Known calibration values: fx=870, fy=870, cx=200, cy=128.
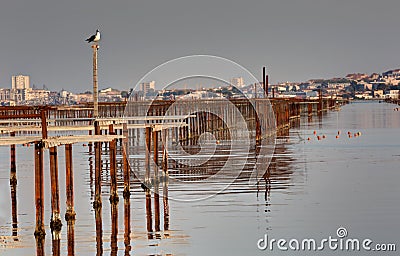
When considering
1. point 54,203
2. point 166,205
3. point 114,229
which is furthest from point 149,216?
point 54,203

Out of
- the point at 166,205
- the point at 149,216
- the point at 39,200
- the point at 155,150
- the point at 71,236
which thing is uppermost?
the point at 155,150

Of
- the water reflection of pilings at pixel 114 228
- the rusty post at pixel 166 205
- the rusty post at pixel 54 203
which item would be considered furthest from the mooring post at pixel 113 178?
the rusty post at pixel 54 203

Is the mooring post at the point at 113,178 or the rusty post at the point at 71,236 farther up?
the mooring post at the point at 113,178

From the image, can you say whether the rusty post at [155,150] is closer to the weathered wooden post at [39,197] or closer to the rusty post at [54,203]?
the rusty post at [54,203]

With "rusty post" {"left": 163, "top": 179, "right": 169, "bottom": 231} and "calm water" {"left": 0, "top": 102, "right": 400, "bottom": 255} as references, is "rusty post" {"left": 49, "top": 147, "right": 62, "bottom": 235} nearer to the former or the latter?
"calm water" {"left": 0, "top": 102, "right": 400, "bottom": 255}

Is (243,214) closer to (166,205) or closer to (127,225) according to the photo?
(166,205)

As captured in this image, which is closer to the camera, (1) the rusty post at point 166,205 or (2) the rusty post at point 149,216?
(2) the rusty post at point 149,216

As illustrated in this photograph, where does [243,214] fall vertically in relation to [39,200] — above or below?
below

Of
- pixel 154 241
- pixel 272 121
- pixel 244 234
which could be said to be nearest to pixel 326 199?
pixel 244 234

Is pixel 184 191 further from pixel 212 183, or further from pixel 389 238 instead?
pixel 389 238

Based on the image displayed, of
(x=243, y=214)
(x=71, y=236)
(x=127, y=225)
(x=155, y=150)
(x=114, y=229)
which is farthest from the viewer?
(x=155, y=150)

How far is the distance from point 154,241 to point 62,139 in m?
3.44

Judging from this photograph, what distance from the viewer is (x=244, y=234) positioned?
18031 mm

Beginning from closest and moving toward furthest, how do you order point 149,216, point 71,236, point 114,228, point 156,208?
1. point 71,236
2. point 114,228
3. point 149,216
4. point 156,208
